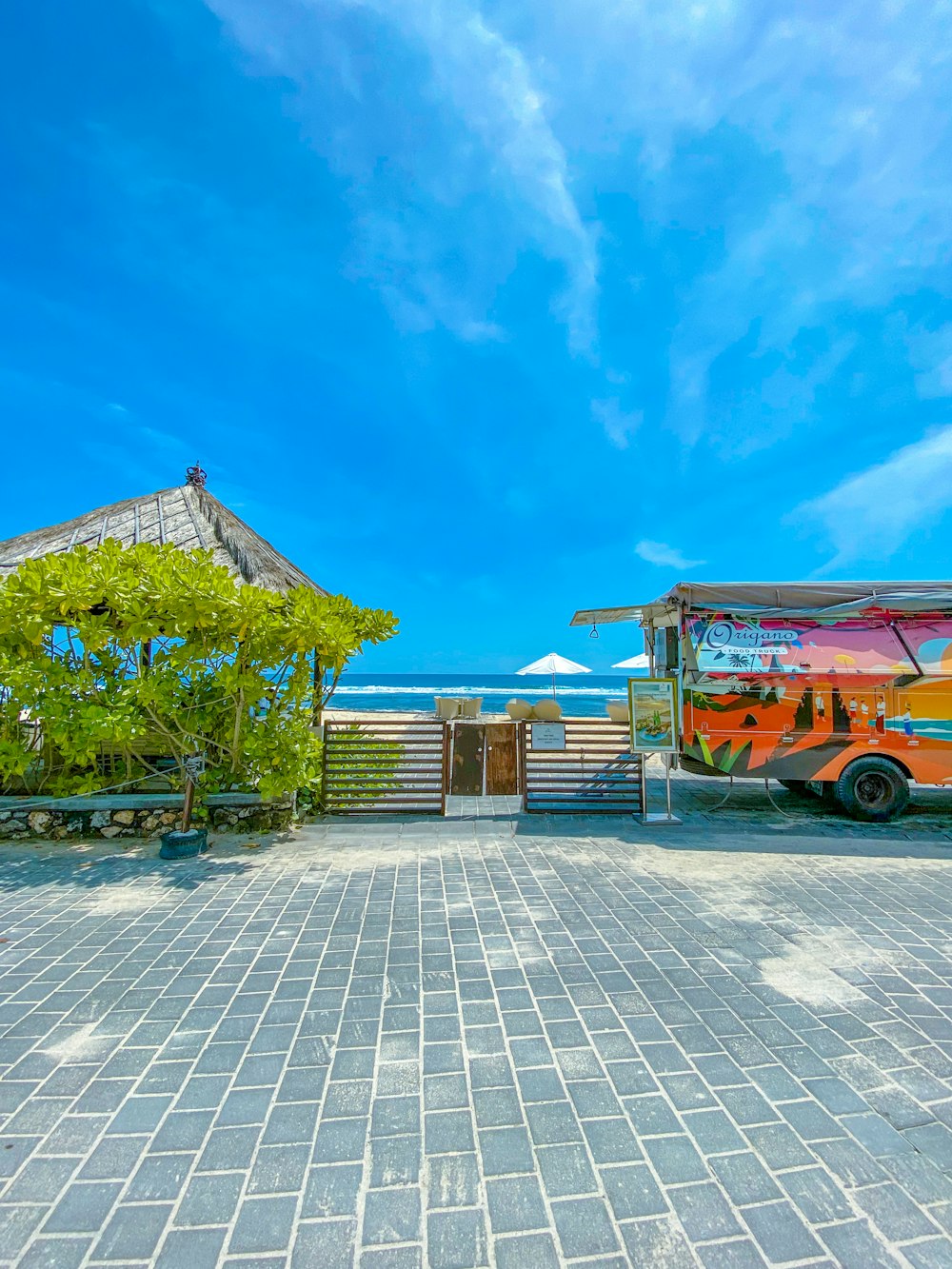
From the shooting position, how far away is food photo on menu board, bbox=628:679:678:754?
23.3ft

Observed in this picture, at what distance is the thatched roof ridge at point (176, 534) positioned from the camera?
7.65 meters

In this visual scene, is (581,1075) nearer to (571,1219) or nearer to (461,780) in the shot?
(571,1219)

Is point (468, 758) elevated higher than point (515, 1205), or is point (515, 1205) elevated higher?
point (468, 758)

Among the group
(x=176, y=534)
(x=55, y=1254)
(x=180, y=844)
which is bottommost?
(x=55, y=1254)

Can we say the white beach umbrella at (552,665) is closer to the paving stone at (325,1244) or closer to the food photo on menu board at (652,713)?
A: the food photo on menu board at (652,713)

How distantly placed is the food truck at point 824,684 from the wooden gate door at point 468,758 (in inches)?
106

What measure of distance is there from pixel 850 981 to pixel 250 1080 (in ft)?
11.4

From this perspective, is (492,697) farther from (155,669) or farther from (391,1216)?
(391,1216)

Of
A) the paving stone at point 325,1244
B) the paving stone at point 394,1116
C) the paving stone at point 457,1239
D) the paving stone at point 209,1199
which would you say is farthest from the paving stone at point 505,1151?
the paving stone at point 209,1199

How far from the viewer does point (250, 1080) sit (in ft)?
8.46

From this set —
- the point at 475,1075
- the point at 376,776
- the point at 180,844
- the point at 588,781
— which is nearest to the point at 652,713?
the point at 588,781

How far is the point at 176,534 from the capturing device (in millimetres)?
7953

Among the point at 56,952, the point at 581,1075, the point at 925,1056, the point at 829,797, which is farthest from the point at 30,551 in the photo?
the point at 829,797

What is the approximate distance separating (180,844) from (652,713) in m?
5.66
